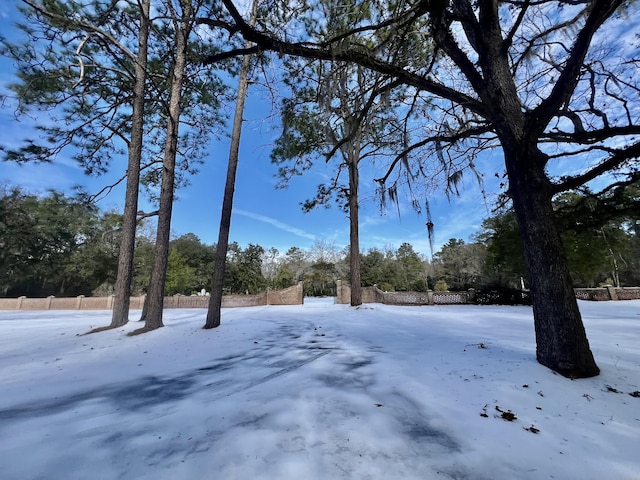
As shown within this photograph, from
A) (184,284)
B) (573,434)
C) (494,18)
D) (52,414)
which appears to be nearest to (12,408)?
(52,414)

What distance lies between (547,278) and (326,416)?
244cm

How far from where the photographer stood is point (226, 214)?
23.1ft

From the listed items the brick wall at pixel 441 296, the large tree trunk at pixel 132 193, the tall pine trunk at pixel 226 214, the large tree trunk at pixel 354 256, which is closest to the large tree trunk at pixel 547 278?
the tall pine trunk at pixel 226 214

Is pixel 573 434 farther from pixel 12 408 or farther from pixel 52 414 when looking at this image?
pixel 12 408

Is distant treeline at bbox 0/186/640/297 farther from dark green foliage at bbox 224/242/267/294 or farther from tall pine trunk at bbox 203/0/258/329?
tall pine trunk at bbox 203/0/258/329

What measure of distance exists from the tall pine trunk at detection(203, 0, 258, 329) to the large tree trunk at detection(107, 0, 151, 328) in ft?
6.05

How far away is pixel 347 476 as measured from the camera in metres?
1.33

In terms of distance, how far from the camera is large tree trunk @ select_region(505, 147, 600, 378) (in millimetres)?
2545

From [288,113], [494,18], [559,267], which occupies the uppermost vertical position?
[494,18]

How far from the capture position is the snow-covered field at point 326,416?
1.42 metres

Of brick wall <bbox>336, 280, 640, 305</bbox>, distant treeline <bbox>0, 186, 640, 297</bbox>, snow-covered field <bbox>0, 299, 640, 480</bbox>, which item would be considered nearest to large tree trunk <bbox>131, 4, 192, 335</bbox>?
snow-covered field <bbox>0, 299, 640, 480</bbox>

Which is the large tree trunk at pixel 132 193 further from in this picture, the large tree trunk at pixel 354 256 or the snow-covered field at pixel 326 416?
the large tree trunk at pixel 354 256

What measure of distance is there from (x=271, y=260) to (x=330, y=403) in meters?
41.0

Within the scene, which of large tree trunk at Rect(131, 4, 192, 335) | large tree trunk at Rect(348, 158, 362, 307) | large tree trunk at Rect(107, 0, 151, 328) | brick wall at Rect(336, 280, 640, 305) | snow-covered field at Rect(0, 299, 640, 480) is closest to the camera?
snow-covered field at Rect(0, 299, 640, 480)
